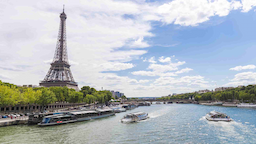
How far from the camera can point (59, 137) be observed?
3738cm

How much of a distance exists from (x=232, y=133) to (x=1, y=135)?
48.4m

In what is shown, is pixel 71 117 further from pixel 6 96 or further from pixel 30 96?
pixel 30 96

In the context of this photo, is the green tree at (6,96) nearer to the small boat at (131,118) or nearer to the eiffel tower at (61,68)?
the small boat at (131,118)

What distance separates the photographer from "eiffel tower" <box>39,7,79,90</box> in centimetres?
14062

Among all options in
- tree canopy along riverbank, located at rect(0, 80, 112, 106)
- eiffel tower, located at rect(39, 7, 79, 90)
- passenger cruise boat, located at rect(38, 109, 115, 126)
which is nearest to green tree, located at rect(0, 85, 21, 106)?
tree canopy along riverbank, located at rect(0, 80, 112, 106)

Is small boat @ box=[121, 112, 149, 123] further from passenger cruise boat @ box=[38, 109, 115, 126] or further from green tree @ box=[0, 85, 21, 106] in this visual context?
green tree @ box=[0, 85, 21, 106]

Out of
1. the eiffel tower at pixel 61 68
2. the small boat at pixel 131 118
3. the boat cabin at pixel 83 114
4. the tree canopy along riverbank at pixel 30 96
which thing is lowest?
the small boat at pixel 131 118

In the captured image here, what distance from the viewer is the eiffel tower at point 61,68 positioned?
141 meters

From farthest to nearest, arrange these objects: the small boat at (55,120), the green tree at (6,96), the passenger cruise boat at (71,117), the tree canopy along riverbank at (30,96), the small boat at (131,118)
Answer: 1. the tree canopy along riverbank at (30,96)
2. the green tree at (6,96)
3. the small boat at (131,118)
4. the passenger cruise boat at (71,117)
5. the small boat at (55,120)

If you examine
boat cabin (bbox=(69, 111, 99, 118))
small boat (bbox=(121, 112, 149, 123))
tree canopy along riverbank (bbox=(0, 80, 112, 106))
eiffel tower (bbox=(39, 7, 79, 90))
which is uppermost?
eiffel tower (bbox=(39, 7, 79, 90))

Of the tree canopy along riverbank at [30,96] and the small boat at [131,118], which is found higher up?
the tree canopy along riverbank at [30,96]

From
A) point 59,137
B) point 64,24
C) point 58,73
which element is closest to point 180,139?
point 59,137

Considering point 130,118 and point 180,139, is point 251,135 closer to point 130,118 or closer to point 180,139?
point 180,139

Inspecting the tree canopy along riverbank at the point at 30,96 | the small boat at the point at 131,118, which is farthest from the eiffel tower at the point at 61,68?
the small boat at the point at 131,118
